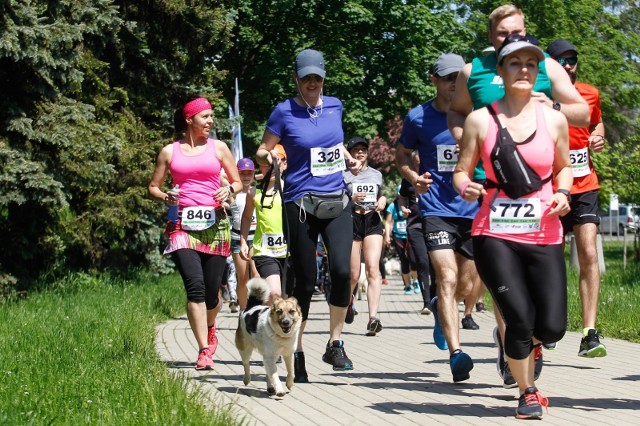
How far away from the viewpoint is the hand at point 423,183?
8398 millimetres

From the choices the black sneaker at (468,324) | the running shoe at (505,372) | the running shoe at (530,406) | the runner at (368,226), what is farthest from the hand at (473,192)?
the black sneaker at (468,324)

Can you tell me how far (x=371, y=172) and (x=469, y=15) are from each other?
36.6 metres

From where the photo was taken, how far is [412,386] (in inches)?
320

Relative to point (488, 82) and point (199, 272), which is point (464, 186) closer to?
point (488, 82)

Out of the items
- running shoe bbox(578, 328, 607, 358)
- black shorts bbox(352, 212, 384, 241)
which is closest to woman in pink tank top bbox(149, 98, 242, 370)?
running shoe bbox(578, 328, 607, 358)

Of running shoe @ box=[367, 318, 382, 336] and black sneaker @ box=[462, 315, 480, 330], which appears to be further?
black sneaker @ box=[462, 315, 480, 330]

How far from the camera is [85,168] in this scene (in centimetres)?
1576

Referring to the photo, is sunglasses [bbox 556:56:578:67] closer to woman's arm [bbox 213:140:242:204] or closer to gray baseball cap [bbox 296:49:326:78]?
gray baseball cap [bbox 296:49:326:78]

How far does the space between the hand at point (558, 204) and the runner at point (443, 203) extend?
2006 millimetres

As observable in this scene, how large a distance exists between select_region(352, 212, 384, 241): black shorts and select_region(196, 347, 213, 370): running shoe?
4.71 metres

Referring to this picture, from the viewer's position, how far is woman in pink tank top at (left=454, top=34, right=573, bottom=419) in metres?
6.33

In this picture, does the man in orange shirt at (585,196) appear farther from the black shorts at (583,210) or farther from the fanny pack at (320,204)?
the fanny pack at (320,204)

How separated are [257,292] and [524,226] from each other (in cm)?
290

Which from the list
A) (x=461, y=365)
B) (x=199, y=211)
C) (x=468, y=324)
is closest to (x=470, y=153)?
(x=461, y=365)
